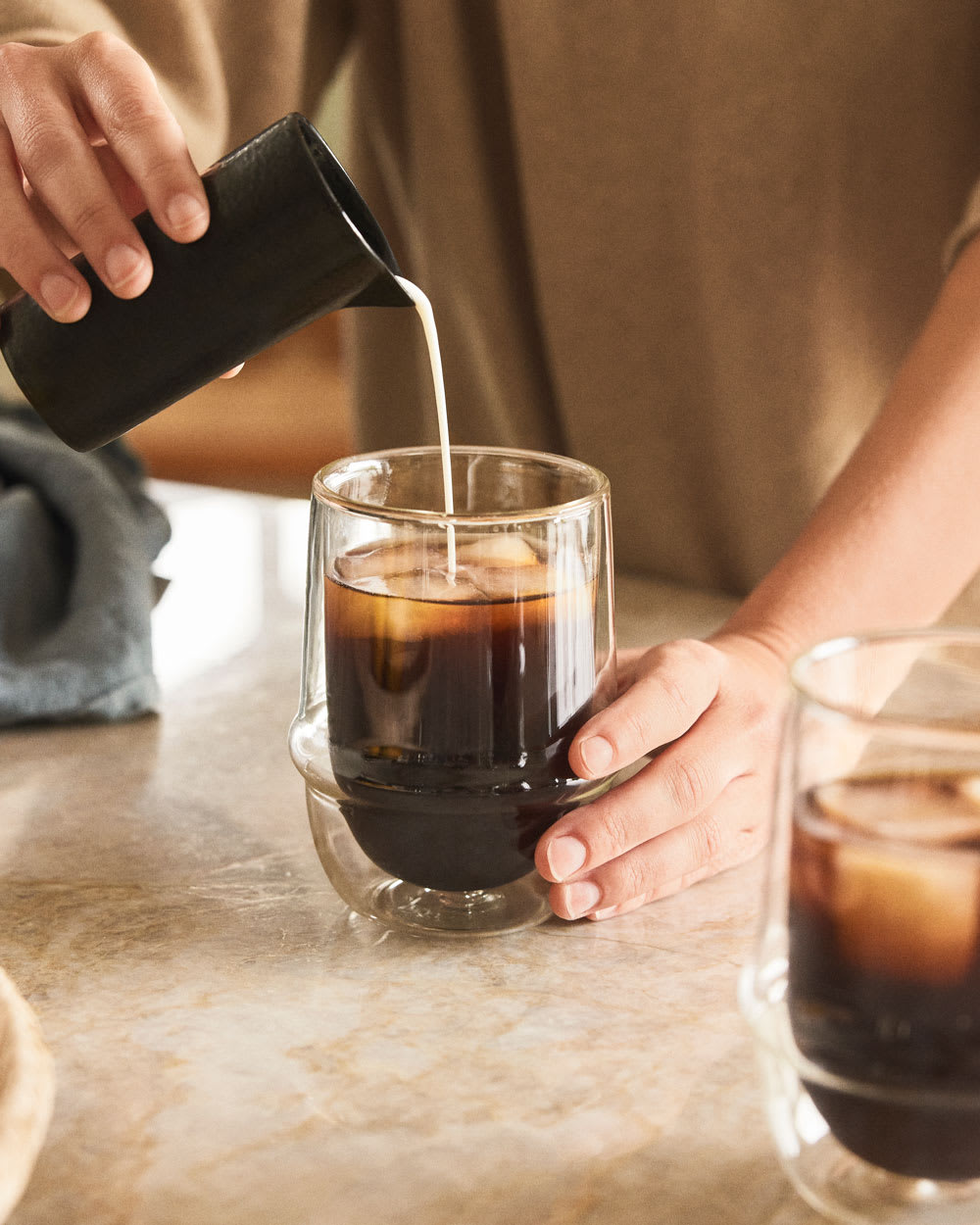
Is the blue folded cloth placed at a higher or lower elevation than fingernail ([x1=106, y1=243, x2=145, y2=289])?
lower

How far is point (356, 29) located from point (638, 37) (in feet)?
1.07

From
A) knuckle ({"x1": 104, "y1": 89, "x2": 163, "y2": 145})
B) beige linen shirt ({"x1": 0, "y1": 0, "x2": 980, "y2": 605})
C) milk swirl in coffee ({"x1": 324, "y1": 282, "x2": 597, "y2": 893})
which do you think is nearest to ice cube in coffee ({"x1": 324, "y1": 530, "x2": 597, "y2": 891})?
milk swirl in coffee ({"x1": 324, "y1": 282, "x2": 597, "y2": 893})

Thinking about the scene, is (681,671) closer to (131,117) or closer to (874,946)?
(874,946)

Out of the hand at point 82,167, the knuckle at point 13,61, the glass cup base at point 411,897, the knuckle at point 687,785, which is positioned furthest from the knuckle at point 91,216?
the knuckle at point 687,785

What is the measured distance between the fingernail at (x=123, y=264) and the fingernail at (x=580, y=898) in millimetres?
399

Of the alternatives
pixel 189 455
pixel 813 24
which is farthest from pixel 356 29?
pixel 189 455

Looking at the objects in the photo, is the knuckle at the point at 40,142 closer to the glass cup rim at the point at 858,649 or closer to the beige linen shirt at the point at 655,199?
the beige linen shirt at the point at 655,199

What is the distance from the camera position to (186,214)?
691 mm

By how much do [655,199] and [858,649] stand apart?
38.2 inches

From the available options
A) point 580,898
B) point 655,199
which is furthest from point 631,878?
point 655,199

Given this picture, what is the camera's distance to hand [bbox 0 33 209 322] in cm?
71

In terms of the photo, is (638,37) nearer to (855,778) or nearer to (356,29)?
(356,29)

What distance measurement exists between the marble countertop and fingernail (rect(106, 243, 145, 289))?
0.35 m

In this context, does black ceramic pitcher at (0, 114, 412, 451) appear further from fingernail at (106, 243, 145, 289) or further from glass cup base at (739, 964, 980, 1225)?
glass cup base at (739, 964, 980, 1225)
